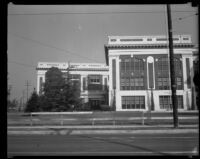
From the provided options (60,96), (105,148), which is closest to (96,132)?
(105,148)

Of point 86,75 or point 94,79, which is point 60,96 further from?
point 94,79

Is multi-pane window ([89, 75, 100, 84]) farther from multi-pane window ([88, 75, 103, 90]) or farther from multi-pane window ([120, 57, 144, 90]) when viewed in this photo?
multi-pane window ([120, 57, 144, 90])

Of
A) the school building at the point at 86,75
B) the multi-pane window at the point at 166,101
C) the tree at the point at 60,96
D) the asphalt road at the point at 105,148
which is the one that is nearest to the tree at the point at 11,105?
the asphalt road at the point at 105,148

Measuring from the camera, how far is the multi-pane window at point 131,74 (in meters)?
46.0

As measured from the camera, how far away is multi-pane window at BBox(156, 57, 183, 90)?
4588cm

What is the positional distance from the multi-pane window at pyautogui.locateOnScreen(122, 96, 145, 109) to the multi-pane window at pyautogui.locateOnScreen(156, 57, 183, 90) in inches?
190

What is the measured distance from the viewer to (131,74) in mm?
46375

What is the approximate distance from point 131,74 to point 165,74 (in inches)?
278

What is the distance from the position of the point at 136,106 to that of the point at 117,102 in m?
3.99

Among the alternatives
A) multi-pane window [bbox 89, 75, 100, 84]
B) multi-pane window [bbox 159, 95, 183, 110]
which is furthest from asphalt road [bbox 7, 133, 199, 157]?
multi-pane window [bbox 89, 75, 100, 84]

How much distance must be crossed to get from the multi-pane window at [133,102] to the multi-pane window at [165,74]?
484 cm

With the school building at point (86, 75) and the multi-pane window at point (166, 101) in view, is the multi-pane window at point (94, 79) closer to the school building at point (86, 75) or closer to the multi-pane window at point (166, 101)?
the school building at point (86, 75)

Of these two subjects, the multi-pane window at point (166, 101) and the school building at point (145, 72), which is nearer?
the multi-pane window at point (166, 101)
